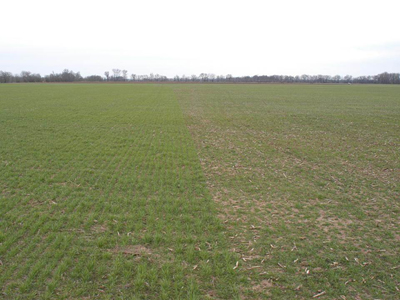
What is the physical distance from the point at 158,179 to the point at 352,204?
6.26 meters

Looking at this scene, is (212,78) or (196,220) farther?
(212,78)

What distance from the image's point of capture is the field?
185 inches

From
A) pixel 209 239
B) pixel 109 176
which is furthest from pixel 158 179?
pixel 209 239

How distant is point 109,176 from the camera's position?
9.48 meters

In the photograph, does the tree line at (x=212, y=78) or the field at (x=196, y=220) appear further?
the tree line at (x=212, y=78)

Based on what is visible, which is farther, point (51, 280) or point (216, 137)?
point (216, 137)

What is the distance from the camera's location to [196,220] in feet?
22.1

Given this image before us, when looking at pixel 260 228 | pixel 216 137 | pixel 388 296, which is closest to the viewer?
pixel 388 296

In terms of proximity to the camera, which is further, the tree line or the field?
the tree line

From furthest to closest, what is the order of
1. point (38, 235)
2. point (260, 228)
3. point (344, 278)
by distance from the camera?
point (260, 228)
point (38, 235)
point (344, 278)

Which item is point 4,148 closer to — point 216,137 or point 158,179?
point 158,179

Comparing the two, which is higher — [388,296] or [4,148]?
[4,148]

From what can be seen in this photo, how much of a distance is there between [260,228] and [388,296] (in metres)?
2.72

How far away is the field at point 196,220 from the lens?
4688mm
